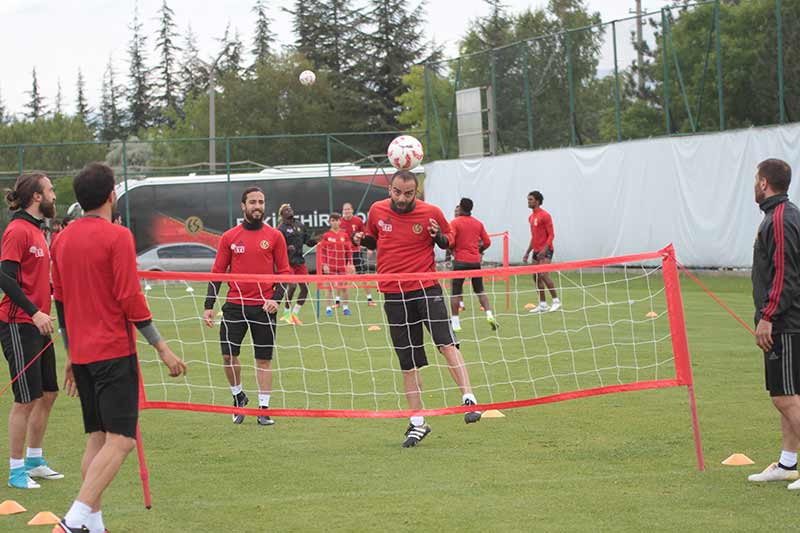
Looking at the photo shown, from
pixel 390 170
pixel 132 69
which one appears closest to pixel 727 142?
pixel 390 170

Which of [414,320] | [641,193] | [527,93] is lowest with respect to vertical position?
[414,320]

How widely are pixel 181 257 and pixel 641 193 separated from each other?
15653 mm

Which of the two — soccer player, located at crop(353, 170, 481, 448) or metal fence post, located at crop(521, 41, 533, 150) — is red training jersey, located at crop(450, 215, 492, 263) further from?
metal fence post, located at crop(521, 41, 533, 150)

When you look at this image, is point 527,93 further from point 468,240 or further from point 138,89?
point 138,89

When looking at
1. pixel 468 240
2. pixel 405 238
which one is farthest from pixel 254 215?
pixel 468 240

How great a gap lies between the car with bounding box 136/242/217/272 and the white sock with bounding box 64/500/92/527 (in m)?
30.8

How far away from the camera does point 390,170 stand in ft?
133

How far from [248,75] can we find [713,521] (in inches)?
2809

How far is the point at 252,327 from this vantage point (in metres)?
10.1

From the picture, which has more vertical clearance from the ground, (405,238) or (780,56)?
(780,56)

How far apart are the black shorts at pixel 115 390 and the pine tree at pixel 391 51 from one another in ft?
204

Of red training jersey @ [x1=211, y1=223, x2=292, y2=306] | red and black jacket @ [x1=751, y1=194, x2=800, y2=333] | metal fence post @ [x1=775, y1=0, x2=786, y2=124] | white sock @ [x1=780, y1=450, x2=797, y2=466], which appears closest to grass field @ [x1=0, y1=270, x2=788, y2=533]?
white sock @ [x1=780, y1=450, x2=797, y2=466]

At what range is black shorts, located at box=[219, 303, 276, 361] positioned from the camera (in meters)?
10.0

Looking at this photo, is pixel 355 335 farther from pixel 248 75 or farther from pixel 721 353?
pixel 248 75
